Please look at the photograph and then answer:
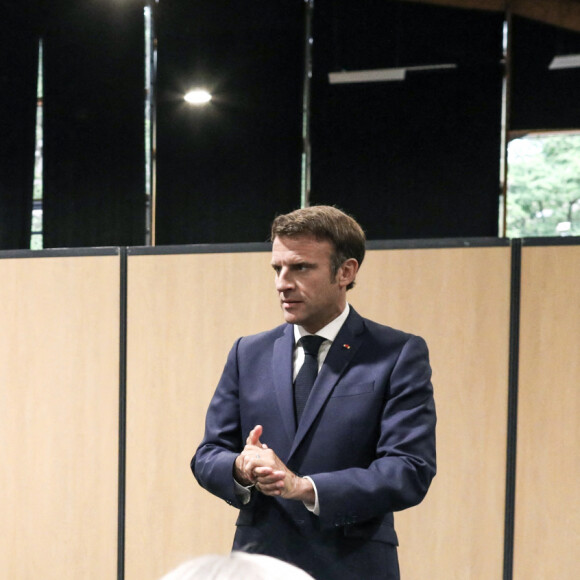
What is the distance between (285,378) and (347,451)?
0.65 ft

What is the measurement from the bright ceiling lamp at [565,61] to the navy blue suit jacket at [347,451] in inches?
130

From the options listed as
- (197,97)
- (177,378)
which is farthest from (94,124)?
(177,378)

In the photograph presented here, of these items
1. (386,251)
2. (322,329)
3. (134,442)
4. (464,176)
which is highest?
(464,176)

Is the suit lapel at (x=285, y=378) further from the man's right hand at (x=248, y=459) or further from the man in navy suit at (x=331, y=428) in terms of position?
the man's right hand at (x=248, y=459)

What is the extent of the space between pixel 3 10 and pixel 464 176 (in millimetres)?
3198

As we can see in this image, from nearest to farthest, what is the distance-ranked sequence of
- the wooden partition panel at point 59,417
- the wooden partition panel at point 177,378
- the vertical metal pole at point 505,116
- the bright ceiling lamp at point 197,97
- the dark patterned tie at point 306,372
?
the dark patterned tie at point 306,372 < the wooden partition panel at point 177,378 < the wooden partition panel at point 59,417 < the vertical metal pole at point 505,116 < the bright ceiling lamp at point 197,97

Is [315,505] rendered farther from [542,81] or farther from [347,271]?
[542,81]

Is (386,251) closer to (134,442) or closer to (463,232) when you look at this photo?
(134,442)

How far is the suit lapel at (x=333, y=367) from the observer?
59.1 inches

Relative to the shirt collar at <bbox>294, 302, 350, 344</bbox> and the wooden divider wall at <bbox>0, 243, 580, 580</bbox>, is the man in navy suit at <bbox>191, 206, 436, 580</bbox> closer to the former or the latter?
the shirt collar at <bbox>294, 302, 350, 344</bbox>

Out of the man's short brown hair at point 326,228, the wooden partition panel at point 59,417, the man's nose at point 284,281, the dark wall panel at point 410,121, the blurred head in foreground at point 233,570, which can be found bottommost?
the wooden partition panel at point 59,417

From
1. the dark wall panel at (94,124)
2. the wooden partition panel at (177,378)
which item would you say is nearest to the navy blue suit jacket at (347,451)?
the wooden partition panel at (177,378)

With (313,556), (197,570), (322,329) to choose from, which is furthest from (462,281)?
(197,570)

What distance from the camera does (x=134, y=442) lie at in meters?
3.06
